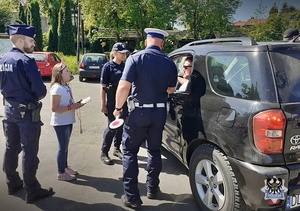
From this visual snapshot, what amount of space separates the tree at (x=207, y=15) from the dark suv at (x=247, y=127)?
16112mm

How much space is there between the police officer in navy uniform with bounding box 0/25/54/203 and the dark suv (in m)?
1.72

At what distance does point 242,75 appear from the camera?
8.23 ft

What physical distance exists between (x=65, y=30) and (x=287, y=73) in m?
27.0

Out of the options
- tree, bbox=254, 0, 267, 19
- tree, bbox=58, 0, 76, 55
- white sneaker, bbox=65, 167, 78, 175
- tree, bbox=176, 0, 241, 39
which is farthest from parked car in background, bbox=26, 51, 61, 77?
tree, bbox=254, 0, 267, 19

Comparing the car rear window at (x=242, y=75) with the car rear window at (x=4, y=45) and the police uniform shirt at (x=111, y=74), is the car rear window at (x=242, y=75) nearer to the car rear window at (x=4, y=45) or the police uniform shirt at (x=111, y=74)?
the police uniform shirt at (x=111, y=74)

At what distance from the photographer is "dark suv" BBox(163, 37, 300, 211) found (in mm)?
2213

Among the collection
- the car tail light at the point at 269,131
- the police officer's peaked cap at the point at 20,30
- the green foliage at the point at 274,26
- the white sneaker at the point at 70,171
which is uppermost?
the green foliage at the point at 274,26

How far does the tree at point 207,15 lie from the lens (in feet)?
58.6

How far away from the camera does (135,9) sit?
642 inches

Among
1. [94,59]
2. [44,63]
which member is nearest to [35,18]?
[44,63]

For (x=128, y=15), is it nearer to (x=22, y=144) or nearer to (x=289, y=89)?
(x=22, y=144)

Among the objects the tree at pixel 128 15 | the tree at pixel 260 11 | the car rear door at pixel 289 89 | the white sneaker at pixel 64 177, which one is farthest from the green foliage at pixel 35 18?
the car rear door at pixel 289 89

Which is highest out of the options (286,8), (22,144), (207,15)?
(286,8)

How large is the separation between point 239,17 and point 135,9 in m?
8.11
